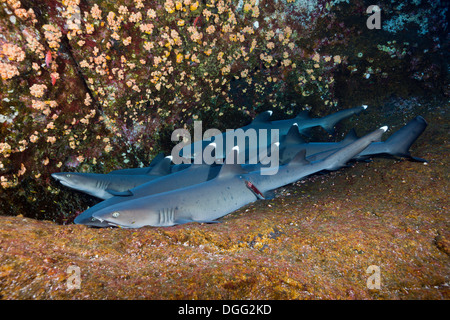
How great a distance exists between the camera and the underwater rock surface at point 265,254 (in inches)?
56.5

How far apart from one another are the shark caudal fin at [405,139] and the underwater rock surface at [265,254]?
2.15 feet

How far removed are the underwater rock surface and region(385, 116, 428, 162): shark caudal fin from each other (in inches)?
25.8

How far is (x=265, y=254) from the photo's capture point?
198 centimetres

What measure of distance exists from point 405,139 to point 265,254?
3038mm

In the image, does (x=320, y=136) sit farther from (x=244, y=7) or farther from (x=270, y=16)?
(x=244, y=7)

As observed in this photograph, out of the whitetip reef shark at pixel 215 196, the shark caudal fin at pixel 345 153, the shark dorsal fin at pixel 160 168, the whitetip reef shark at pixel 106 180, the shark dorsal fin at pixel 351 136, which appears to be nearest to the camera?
the whitetip reef shark at pixel 215 196

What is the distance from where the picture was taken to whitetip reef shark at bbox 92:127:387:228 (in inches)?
118

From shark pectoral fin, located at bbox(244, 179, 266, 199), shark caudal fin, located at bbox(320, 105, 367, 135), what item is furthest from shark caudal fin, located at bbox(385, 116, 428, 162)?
shark pectoral fin, located at bbox(244, 179, 266, 199)

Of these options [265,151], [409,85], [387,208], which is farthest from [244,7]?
[387,208]

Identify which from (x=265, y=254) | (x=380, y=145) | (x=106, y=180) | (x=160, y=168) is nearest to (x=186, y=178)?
(x=160, y=168)

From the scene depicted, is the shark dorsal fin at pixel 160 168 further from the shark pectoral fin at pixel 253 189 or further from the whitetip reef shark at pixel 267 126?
the shark pectoral fin at pixel 253 189

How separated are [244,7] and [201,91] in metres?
1.75

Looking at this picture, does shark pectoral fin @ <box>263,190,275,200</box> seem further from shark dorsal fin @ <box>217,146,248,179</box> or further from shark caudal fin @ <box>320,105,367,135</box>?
shark caudal fin @ <box>320,105,367,135</box>

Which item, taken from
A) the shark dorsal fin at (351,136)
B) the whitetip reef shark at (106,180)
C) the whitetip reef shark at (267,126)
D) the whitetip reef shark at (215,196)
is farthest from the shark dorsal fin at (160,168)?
the shark dorsal fin at (351,136)
